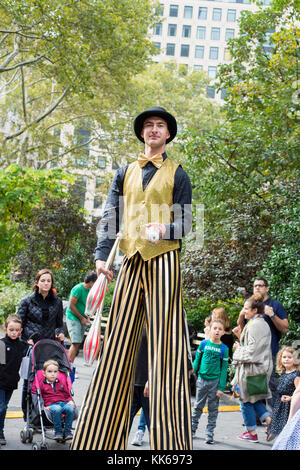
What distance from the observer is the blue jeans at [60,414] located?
571 centimetres

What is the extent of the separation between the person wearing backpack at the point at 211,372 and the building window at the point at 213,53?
241ft

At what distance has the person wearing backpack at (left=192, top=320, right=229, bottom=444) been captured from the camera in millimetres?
6648

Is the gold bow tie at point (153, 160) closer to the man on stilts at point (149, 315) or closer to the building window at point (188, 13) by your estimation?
the man on stilts at point (149, 315)

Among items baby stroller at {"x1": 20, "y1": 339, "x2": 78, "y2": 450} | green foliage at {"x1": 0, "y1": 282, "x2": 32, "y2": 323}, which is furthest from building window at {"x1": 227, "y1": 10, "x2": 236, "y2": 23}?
baby stroller at {"x1": 20, "y1": 339, "x2": 78, "y2": 450}

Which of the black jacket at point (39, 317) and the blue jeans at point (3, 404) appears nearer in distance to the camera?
the blue jeans at point (3, 404)

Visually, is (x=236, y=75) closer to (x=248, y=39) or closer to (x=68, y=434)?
(x=248, y=39)

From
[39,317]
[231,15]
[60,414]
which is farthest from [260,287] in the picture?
[231,15]

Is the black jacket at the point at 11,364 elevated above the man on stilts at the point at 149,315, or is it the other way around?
the man on stilts at the point at 149,315

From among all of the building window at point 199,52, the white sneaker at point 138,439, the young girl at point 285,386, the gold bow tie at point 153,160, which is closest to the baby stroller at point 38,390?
the white sneaker at point 138,439

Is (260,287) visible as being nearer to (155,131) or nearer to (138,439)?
(138,439)

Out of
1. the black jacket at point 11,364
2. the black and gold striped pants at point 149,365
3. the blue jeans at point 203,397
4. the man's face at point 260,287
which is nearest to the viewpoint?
the black and gold striped pants at point 149,365

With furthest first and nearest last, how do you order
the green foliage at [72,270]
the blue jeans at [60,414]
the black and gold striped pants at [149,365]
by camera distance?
1. the green foliage at [72,270]
2. the blue jeans at [60,414]
3. the black and gold striped pants at [149,365]
